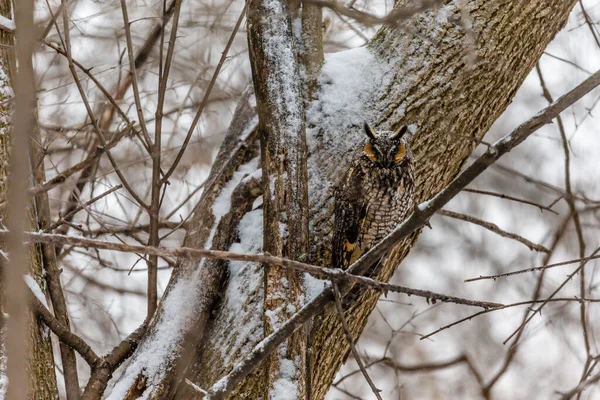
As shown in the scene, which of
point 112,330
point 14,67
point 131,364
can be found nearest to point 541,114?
point 131,364

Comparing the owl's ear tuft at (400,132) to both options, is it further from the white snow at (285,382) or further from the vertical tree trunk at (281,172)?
the white snow at (285,382)

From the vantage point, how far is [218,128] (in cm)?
355

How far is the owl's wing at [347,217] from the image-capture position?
2432mm

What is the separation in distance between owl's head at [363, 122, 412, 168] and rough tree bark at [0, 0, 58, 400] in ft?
4.29

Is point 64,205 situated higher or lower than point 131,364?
higher

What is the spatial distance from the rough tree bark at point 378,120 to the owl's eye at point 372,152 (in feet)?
0.22

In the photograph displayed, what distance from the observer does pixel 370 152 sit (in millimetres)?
2664

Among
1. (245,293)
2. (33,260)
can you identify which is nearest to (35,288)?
(33,260)

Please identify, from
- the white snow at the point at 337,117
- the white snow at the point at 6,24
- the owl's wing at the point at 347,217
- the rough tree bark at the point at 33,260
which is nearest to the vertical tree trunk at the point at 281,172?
the white snow at the point at 337,117

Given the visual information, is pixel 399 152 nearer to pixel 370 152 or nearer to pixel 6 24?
pixel 370 152

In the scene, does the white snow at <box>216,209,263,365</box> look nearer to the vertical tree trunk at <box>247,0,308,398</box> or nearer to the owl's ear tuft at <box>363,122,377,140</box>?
the vertical tree trunk at <box>247,0,308,398</box>

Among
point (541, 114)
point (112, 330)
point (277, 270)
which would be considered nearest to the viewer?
point (541, 114)

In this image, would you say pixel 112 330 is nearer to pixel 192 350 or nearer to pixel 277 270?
pixel 192 350

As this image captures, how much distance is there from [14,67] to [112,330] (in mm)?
1995
